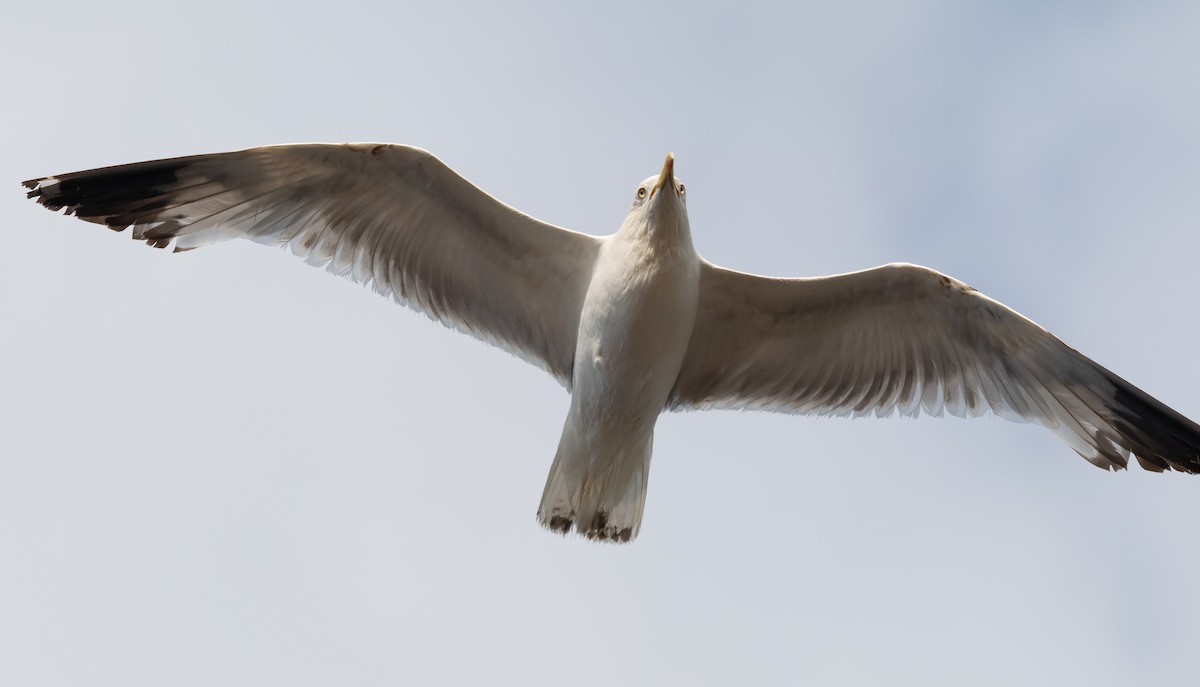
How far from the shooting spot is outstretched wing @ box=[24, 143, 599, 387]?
30.2 feet

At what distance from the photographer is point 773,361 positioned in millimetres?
9836

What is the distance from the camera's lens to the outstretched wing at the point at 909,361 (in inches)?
366

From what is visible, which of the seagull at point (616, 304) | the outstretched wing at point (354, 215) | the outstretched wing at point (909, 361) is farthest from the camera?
the outstretched wing at point (909, 361)

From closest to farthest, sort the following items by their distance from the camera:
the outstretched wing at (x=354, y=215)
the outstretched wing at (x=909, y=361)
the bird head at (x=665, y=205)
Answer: the bird head at (x=665, y=205) → the outstretched wing at (x=354, y=215) → the outstretched wing at (x=909, y=361)

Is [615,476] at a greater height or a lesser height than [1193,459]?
lesser

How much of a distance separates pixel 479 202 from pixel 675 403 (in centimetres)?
196

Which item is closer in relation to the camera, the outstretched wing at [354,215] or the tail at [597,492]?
the outstretched wing at [354,215]

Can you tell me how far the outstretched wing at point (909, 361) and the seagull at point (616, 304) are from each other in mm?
13

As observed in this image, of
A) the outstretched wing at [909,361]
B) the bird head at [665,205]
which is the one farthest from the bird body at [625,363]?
the outstretched wing at [909,361]

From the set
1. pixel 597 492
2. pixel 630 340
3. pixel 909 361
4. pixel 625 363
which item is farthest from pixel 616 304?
pixel 909 361

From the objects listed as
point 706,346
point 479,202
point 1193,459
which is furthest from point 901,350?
point 479,202

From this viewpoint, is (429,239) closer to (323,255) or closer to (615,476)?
(323,255)

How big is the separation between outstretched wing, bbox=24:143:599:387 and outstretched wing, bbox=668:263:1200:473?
1031 mm

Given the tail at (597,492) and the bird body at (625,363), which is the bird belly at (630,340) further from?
the tail at (597,492)
